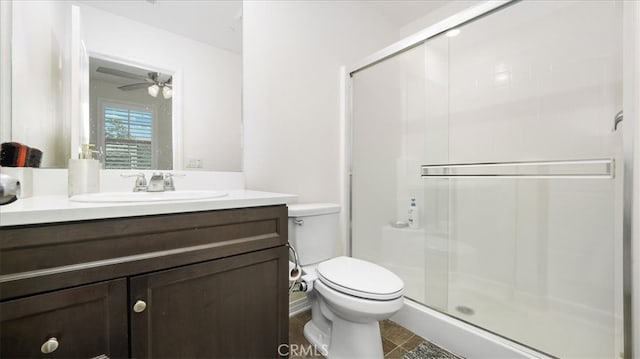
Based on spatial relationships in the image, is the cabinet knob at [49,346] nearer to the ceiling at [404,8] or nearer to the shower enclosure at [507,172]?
the shower enclosure at [507,172]

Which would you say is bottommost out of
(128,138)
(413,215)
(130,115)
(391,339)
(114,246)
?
(391,339)

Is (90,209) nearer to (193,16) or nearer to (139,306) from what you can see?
(139,306)

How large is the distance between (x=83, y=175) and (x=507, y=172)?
2.07 meters

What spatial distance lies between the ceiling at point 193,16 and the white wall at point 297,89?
0.26 ft

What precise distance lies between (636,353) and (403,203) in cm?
129

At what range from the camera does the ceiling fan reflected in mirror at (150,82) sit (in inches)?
45.9

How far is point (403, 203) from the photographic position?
2.05 meters

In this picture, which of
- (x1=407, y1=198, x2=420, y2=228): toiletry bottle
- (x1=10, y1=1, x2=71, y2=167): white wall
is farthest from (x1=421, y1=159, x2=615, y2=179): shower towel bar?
(x1=10, y1=1, x2=71, y2=167): white wall

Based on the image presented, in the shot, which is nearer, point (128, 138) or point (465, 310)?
point (128, 138)

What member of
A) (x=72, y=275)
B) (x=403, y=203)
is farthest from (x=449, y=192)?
(x=72, y=275)

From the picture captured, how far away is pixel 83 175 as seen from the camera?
951 millimetres

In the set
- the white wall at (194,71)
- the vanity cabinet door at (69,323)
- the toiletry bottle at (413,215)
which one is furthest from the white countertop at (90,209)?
the toiletry bottle at (413,215)

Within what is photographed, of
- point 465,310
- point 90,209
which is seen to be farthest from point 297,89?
point 465,310

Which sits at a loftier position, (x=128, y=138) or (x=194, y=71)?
(x=194, y=71)
